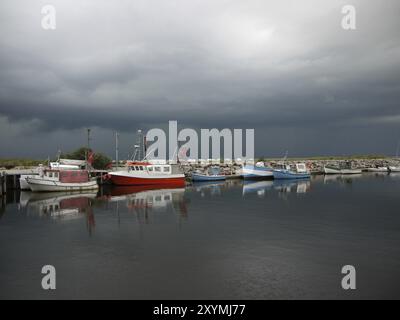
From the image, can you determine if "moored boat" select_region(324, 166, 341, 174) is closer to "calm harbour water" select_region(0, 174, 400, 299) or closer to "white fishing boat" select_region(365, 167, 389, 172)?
"white fishing boat" select_region(365, 167, 389, 172)

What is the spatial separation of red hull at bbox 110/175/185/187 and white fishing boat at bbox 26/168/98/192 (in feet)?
16.0

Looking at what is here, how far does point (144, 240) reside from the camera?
18.3 meters

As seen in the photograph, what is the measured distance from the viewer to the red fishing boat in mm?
49406

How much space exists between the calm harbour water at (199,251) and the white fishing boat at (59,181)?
11907 mm

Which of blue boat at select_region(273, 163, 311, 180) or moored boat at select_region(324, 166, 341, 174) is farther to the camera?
moored boat at select_region(324, 166, 341, 174)

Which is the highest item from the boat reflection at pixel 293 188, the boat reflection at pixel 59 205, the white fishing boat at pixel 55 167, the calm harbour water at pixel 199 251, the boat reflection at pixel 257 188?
the white fishing boat at pixel 55 167

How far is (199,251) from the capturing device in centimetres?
1617

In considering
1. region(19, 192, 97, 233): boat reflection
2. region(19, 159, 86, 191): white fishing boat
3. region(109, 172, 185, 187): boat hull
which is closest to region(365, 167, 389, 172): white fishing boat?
region(109, 172, 185, 187): boat hull

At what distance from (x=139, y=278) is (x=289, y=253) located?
7.33 meters

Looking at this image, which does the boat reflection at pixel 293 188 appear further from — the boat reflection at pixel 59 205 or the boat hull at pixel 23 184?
the boat hull at pixel 23 184

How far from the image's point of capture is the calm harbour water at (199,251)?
1166cm

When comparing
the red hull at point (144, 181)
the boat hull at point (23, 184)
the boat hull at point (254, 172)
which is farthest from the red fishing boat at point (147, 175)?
the boat hull at point (254, 172)

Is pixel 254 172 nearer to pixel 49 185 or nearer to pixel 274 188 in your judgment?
pixel 274 188

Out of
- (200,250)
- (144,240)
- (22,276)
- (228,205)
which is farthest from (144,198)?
(22,276)
